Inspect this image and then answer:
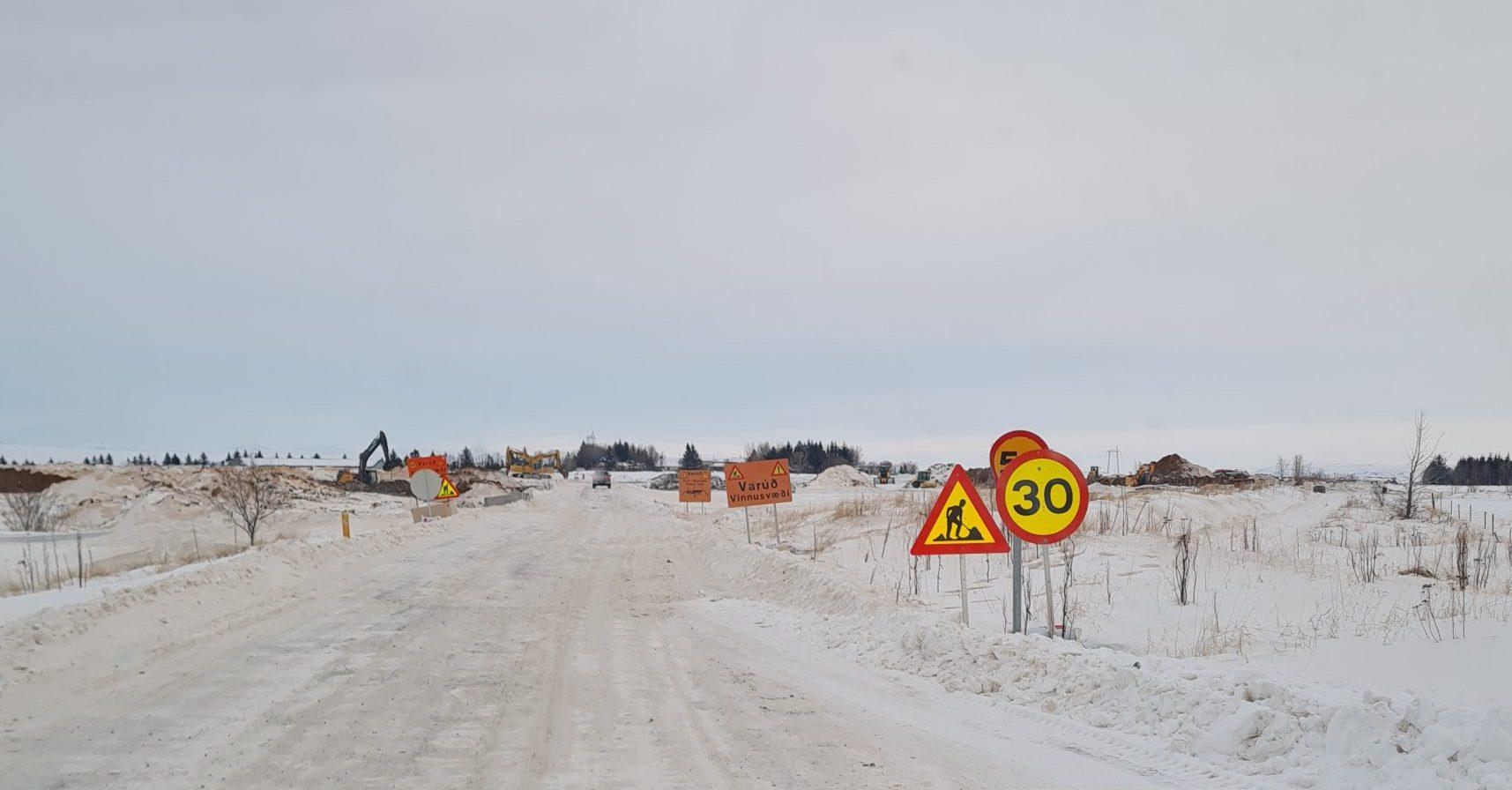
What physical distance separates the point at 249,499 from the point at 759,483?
28.6 meters

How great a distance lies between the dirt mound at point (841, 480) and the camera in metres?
76.2

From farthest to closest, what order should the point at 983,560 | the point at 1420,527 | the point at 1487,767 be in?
the point at 1420,527 → the point at 983,560 → the point at 1487,767

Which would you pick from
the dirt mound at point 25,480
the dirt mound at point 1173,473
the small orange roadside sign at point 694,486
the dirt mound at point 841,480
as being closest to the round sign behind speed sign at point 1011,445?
the small orange roadside sign at point 694,486

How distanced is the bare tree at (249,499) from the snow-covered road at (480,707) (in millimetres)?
22626

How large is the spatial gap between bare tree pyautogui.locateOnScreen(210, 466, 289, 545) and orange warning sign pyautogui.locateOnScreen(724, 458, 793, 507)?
17447mm

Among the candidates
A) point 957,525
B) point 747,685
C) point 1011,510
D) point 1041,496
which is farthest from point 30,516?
point 1041,496

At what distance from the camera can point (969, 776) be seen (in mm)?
6156

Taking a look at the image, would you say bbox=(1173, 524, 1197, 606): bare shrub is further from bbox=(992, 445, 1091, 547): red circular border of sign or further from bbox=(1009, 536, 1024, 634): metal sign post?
bbox=(992, 445, 1091, 547): red circular border of sign

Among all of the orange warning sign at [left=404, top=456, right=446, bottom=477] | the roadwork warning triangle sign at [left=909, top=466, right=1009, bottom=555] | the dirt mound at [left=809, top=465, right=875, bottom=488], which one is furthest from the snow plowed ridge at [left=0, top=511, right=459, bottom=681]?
the dirt mound at [left=809, top=465, right=875, bottom=488]

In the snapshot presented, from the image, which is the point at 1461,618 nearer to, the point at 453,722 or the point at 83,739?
the point at 453,722

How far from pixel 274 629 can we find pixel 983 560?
13.4 metres

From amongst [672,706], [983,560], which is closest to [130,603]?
[672,706]

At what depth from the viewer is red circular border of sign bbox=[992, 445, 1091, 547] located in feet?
30.3

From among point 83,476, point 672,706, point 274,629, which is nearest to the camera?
point 672,706
